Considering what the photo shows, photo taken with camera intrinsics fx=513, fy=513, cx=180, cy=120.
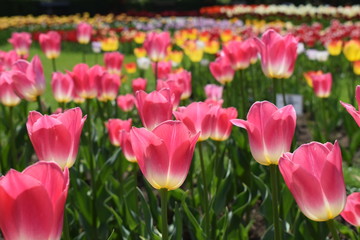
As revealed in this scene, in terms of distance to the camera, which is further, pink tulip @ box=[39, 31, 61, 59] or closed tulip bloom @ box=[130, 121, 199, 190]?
pink tulip @ box=[39, 31, 61, 59]

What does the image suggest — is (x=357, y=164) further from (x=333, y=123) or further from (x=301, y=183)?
(x=301, y=183)

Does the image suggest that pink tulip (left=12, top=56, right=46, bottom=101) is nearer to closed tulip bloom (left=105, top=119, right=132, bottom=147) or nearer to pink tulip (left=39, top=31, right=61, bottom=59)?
closed tulip bloom (left=105, top=119, right=132, bottom=147)

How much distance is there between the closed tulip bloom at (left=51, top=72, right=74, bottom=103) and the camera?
97.0 inches

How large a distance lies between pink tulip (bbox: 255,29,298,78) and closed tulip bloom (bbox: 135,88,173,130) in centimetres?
71

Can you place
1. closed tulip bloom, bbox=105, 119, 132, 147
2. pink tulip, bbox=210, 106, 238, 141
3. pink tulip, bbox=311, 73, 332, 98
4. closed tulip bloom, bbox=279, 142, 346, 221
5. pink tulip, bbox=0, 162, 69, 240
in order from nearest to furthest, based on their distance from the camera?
1. pink tulip, bbox=0, 162, 69, 240
2. closed tulip bloom, bbox=279, 142, 346, 221
3. pink tulip, bbox=210, 106, 238, 141
4. closed tulip bloom, bbox=105, 119, 132, 147
5. pink tulip, bbox=311, 73, 332, 98

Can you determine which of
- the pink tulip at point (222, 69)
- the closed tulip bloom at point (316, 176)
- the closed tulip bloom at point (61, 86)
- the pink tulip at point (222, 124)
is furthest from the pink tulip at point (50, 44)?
the closed tulip bloom at point (316, 176)

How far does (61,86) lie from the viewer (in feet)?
8.15

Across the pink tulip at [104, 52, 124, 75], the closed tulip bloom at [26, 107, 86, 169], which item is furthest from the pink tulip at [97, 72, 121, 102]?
the closed tulip bloom at [26, 107, 86, 169]

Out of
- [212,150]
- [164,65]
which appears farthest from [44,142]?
[164,65]

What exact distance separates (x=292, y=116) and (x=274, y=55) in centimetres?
92

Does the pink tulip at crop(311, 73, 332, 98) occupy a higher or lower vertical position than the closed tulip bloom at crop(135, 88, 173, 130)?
lower

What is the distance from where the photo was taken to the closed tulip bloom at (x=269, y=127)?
1.19 m

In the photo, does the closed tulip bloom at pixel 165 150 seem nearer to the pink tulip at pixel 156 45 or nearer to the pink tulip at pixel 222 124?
the pink tulip at pixel 222 124

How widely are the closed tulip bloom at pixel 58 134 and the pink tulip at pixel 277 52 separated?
104 centimetres
